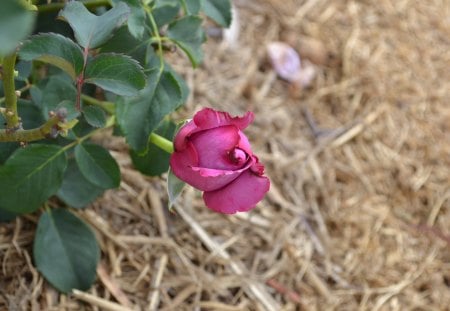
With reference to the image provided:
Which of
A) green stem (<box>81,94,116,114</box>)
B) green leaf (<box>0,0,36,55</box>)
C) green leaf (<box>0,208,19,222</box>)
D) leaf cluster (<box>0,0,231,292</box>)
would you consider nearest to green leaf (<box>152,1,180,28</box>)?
leaf cluster (<box>0,0,231,292</box>)

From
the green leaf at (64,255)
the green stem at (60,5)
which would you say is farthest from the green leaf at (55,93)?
the green leaf at (64,255)

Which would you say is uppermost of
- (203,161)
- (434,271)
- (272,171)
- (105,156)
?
(203,161)

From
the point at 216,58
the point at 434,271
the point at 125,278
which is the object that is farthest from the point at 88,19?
the point at 434,271

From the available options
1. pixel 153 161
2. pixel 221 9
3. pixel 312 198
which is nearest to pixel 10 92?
pixel 153 161

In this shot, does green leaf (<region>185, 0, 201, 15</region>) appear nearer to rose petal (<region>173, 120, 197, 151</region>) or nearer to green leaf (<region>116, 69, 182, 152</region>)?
green leaf (<region>116, 69, 182, 152</region>)

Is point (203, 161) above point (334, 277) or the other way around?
above

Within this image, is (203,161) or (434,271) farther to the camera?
(434,271)

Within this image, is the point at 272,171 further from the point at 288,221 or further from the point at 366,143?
the point at 366,143
